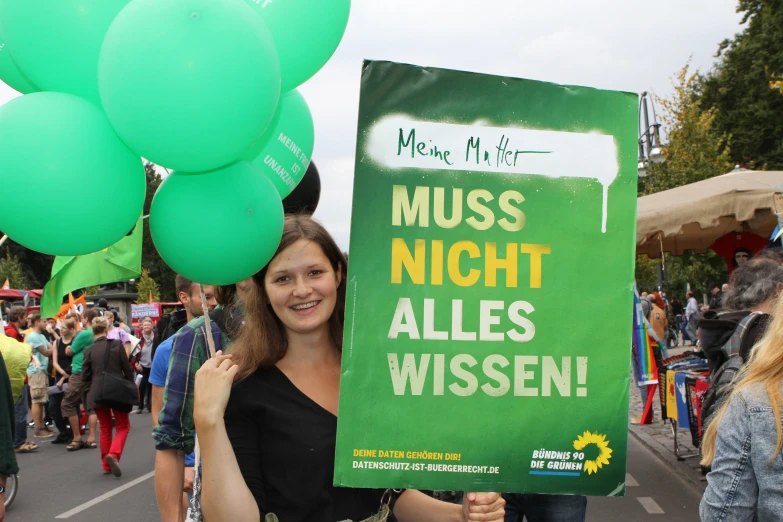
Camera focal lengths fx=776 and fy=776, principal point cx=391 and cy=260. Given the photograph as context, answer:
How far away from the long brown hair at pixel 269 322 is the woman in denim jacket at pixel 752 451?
1.16 m

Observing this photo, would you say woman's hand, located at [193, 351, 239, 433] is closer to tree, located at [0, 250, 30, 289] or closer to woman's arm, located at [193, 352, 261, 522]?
woman's arm, located at [193, 352, 261, 522]

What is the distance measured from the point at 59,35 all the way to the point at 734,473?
215 cm

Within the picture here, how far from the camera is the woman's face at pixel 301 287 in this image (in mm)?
2297

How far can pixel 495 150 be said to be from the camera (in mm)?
2160

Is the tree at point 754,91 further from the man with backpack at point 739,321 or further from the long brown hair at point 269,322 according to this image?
the long brown hair at point 269,322

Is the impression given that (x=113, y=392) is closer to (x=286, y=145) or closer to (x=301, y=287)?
(x=286, y=145)

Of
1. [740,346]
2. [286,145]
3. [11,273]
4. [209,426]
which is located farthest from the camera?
[11,273]

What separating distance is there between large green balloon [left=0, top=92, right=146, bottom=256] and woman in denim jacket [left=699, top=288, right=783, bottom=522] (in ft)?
5.74

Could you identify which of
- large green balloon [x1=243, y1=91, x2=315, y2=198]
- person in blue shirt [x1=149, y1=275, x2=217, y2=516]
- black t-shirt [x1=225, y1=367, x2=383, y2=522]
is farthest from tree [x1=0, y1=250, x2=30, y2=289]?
black t-shirt [x1=225, y1=367, x2=383, y2=522]

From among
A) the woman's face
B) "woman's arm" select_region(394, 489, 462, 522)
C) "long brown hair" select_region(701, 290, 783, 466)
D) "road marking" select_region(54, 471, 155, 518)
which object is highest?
the woman's face

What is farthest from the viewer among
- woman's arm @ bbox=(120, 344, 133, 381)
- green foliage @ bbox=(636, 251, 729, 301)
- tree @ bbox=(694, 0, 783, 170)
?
tree @ bbox=(694, 0, 783, 170)

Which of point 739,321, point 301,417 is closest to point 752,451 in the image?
point 301,417

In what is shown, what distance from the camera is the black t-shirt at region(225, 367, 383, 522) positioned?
2170mm

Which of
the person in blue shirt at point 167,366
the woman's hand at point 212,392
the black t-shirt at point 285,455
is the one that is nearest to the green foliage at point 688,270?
the person in blue shirt at point 167,366
